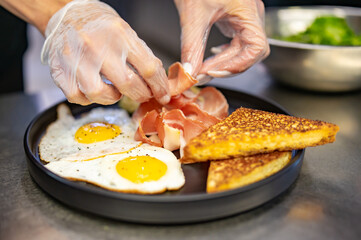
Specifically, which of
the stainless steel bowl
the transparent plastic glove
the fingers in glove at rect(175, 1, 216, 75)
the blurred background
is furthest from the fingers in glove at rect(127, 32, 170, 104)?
the blurred background

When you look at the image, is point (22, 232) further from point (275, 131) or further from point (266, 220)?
point (275, 131)

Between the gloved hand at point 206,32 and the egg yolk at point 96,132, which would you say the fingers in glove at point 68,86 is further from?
the gloved hand at point 206,32

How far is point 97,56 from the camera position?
4.95 feet

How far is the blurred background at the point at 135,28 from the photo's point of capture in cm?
269

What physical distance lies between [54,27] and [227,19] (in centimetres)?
98

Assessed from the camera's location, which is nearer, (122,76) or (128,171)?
(128,171)

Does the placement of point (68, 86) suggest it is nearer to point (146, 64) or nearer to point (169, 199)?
point (146, 64)

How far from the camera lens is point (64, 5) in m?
1.78

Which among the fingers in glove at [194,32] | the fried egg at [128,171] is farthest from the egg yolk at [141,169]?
the fingers in glove at [194,32]

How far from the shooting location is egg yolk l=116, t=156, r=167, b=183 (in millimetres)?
1364

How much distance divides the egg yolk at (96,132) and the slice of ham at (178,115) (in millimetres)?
144

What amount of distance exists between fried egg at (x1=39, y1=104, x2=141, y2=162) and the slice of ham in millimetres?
98

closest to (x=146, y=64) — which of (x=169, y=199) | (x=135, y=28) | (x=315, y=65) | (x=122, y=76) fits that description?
(x=122, y=76)

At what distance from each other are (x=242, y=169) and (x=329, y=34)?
1.80 m
